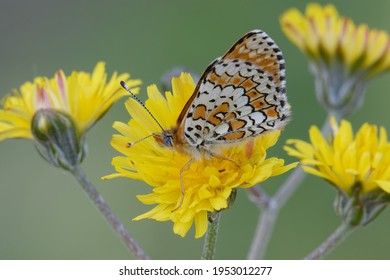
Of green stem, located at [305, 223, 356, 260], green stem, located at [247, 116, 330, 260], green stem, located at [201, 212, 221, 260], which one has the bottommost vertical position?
green stem, located at [305, 223, 356, 260]

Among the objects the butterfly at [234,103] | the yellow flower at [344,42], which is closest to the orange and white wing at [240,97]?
the butterfly at [234,103]

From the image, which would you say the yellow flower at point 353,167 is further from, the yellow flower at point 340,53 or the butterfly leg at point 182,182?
the yellow flower at point 340,53

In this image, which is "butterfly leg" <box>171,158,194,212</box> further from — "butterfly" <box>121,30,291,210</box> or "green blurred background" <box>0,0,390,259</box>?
"green blurred background" <box>0,0,390,259</box>

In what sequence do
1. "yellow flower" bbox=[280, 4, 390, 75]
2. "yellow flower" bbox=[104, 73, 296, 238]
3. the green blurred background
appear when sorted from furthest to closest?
the green blurred background
"yellow flower" bbox=[280, 4, 390, 75]
"yellow flower" bbox=[104, 73, 296, 238]

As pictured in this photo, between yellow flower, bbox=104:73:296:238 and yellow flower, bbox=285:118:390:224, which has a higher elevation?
yellow flower, bbox=104:73:296:238

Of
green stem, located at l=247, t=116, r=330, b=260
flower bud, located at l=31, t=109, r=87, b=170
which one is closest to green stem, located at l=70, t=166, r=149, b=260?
flower bud, located at l=31, t=109, r=87, b=170
